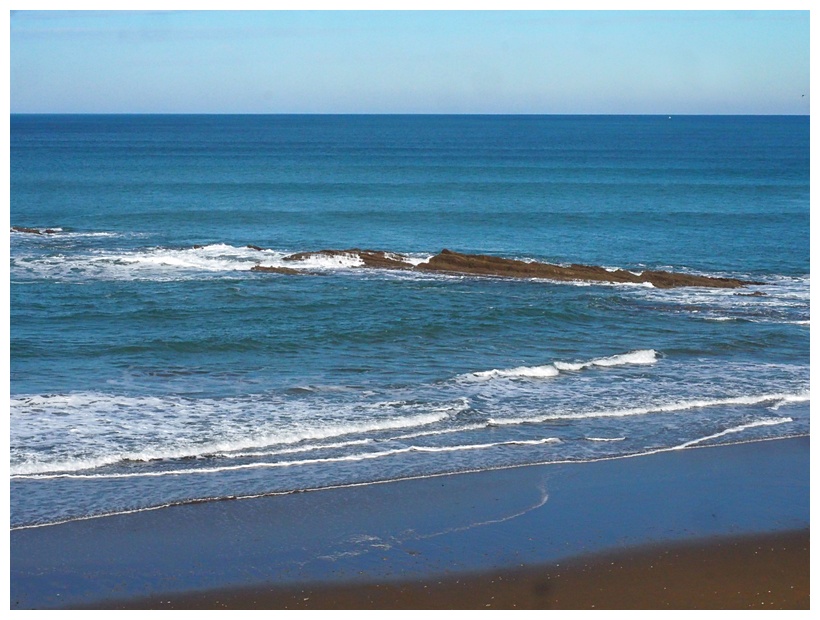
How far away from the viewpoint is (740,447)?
45.5ft

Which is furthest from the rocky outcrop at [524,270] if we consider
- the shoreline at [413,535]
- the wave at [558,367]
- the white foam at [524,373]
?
the shoreline at [413,535]

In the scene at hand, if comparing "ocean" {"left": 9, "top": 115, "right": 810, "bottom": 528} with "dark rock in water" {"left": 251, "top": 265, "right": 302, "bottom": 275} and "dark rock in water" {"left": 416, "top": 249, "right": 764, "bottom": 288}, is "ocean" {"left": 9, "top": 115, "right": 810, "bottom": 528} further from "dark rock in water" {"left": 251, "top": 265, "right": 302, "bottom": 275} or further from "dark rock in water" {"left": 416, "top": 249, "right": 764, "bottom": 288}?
"dark rock in water" {"left": 416, "top": 249, "right": 764, "bottom": 288}

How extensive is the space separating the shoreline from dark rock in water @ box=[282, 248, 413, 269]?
58.3 ft

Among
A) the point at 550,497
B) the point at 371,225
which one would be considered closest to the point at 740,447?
the point at 550,497

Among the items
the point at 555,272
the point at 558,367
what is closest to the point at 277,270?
the point at 555,272

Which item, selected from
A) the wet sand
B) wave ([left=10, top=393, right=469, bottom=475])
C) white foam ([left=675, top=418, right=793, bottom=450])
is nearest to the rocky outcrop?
Result: white foam ([left=675, top=418, right=793, bottom=450])

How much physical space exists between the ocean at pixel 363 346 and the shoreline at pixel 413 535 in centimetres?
63

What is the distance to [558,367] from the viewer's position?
61.1 ft

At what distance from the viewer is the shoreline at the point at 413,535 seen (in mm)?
9391

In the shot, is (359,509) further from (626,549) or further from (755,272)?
(755,272)

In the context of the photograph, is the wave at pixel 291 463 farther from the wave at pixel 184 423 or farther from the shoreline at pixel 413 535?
the shoreline at pixel 413 535

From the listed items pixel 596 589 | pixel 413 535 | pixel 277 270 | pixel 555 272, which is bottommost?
pixel 596 589

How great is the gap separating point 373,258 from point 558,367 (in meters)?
13.1

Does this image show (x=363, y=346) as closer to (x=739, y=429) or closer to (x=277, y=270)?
(x=739, y=429)
